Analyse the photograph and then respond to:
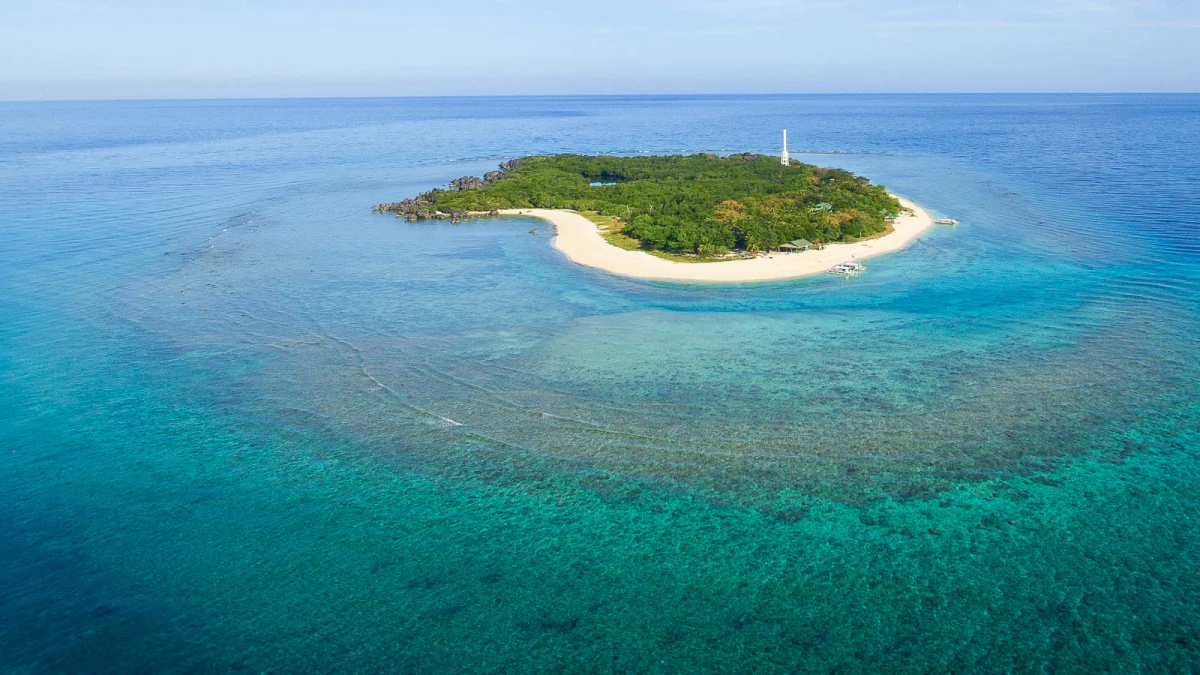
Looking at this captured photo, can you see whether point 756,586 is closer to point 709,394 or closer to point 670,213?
point 709,394

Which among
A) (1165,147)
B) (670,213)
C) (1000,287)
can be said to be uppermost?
(1165,147)

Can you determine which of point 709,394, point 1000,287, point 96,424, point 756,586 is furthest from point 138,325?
point 1000,287

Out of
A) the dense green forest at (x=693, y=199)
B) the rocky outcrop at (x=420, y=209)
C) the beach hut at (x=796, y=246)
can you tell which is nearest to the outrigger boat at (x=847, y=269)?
the beach hut at (x=796, y=246)

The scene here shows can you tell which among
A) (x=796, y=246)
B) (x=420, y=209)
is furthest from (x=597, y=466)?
(x=420, y=209)

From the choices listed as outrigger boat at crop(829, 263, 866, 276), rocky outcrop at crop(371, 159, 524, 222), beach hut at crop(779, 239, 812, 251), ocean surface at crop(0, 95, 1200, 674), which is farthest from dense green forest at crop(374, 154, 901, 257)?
ocean surface at crop(0, 95, 1200, 674)

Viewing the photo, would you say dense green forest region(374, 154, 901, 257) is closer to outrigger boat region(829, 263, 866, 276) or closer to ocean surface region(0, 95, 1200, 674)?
outrigger boat region(829, 263, 866, 276)

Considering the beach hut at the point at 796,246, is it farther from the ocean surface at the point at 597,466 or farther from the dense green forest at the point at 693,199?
the ocean surface at the point at 597,466
